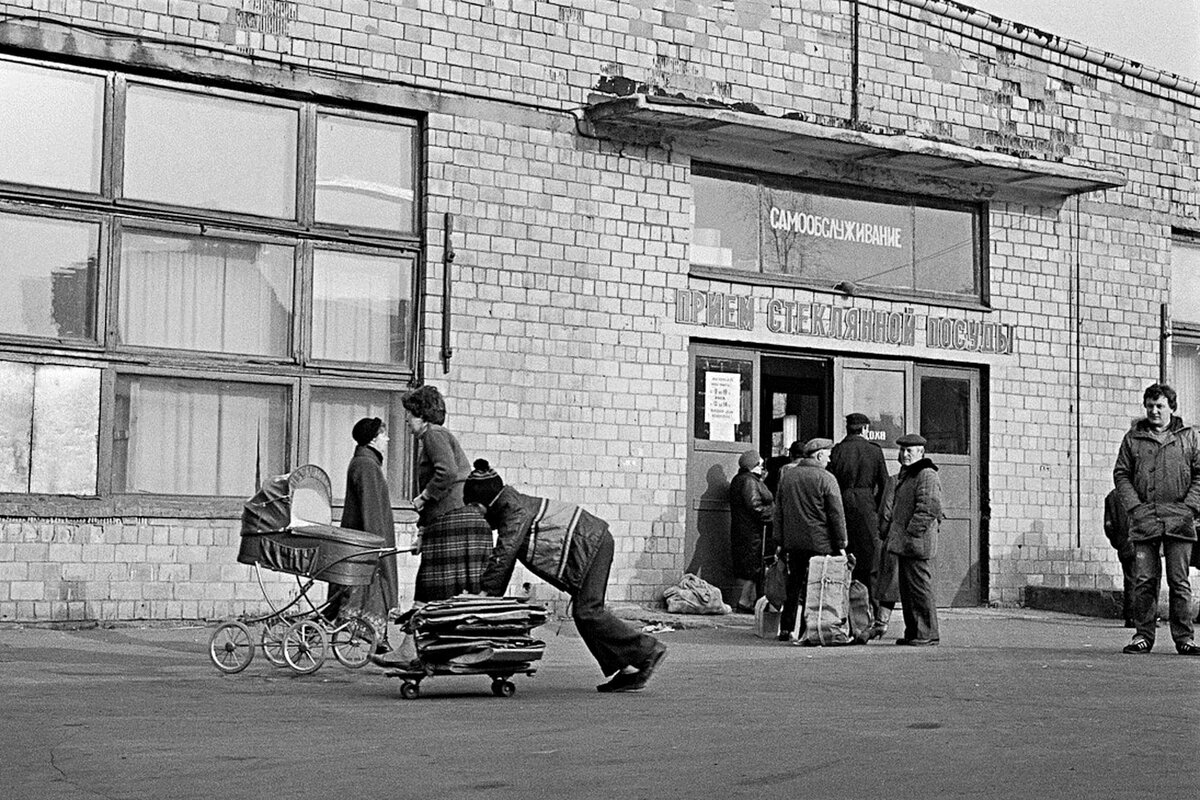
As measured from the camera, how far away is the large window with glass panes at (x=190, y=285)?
14984 millimetres

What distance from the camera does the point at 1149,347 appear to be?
21.8 m

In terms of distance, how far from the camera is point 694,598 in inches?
691

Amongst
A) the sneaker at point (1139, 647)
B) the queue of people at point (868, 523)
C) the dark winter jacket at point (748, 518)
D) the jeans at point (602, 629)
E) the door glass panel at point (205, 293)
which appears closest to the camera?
the jeans at point (602, 629)

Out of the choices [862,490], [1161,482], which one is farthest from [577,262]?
[1161,482]

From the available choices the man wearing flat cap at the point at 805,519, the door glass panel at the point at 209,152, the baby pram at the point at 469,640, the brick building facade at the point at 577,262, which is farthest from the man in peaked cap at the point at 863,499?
the baby pram at the point at 469,640

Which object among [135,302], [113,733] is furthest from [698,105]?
[113,733]

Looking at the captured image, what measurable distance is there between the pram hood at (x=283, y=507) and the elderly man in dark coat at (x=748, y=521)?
6.57 meters

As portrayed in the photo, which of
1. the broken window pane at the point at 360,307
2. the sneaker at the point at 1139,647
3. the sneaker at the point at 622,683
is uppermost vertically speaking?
the broken window pane at the point at 360,307

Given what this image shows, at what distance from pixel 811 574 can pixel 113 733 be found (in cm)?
798

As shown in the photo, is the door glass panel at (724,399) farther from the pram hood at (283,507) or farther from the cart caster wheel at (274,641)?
the cart caster wheel at (274,641)

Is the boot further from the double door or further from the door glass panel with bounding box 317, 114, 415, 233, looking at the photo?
the door glass panel with bounding box 317, 114, 415, 233

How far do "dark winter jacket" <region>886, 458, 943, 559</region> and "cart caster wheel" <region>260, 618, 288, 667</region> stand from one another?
19.0ft

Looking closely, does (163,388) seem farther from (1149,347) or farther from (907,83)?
(1149,347)

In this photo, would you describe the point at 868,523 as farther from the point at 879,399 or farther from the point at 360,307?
the point at 360,307
